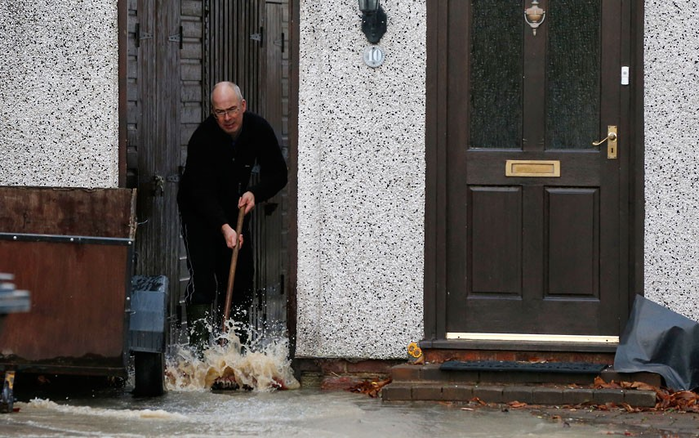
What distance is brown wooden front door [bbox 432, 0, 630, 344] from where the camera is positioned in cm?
970

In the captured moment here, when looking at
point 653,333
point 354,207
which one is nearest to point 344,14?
point 354,207

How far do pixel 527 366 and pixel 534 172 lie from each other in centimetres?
121

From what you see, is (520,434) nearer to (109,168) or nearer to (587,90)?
(587,90)

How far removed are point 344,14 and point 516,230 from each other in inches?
67.1

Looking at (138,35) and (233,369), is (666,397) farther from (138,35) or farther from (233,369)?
(138,35)

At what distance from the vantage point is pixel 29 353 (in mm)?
8594

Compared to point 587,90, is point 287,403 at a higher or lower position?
lower

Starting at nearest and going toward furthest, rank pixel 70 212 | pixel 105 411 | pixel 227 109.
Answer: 1. pixel 70 212
2. pixel 105 411
3. pixel 227 109

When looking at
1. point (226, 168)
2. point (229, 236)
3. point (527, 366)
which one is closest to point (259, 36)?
point (226, 168)

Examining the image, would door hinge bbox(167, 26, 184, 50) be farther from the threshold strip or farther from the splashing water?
the threshold strip

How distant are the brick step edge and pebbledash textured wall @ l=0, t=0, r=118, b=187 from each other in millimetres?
2343

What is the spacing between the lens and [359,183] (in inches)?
385

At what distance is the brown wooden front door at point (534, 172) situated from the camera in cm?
970

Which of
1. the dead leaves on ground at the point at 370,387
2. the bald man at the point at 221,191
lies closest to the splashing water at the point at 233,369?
the bald man at the point at 221,191
